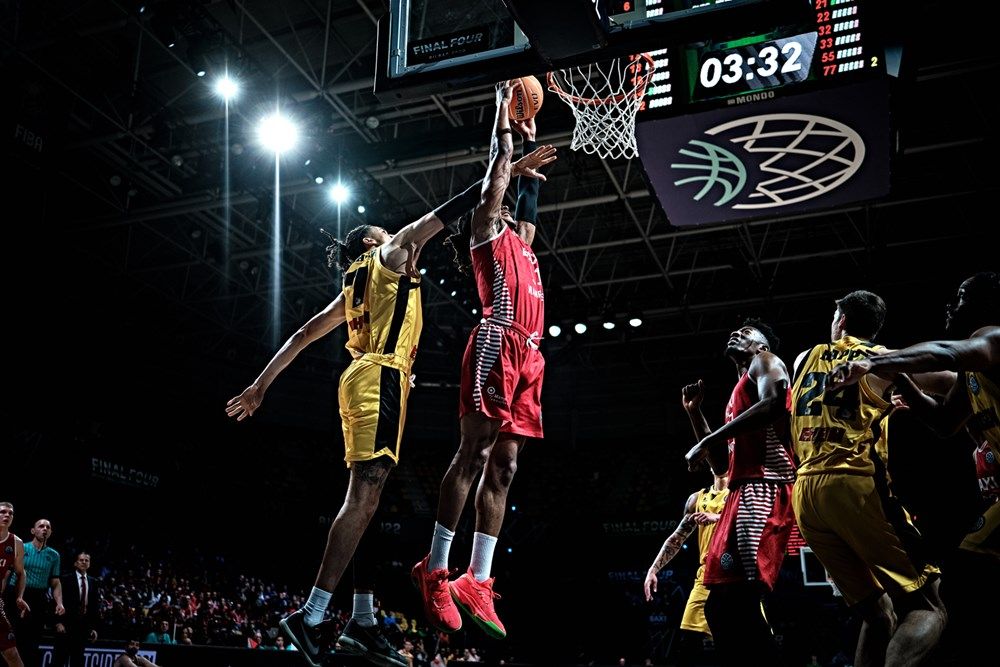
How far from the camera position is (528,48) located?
5188 mm

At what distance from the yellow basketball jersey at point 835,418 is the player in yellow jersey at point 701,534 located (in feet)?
7.66

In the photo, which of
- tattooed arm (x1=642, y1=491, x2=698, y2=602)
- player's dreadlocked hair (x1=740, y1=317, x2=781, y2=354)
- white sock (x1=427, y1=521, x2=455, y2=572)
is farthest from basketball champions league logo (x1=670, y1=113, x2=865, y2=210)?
white sock (x1=427, y1=521, x2=455, y2=572)

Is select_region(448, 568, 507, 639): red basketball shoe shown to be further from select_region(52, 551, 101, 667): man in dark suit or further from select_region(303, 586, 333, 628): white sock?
select_region(52, 551, 101, 667): man in dark suit

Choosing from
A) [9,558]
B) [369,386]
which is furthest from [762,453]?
[9,558]

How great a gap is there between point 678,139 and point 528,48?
6.99 ft

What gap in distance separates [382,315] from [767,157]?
4107mm

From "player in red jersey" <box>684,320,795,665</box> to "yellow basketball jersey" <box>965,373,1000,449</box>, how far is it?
47.0 inches

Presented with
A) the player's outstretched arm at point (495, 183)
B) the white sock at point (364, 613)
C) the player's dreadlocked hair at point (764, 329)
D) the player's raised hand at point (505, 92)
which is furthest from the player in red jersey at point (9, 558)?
the player's dreadlocked hair at point (764, 329)

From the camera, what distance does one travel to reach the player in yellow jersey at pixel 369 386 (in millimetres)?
4355

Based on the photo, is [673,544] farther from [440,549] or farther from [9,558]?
[9,558]

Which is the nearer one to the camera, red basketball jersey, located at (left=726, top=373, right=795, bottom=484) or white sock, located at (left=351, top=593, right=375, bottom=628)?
white sock, located at (left=351, top=593, right=375, bottom=628)

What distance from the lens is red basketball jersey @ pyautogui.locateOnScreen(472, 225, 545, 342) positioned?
463 cm

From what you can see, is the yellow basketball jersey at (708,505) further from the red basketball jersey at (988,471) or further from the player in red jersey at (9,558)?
the player in red jersey at (9,558)

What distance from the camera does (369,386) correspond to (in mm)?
4645
